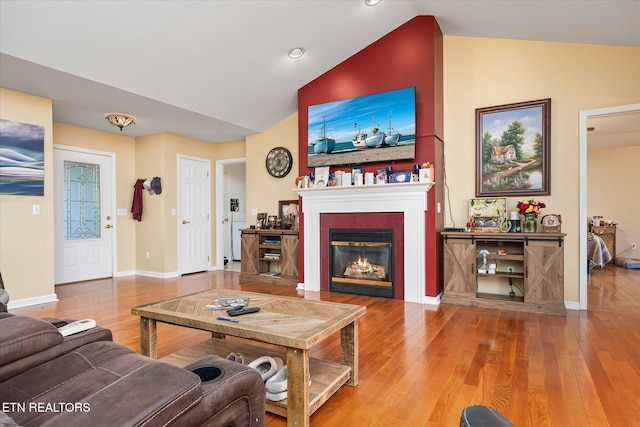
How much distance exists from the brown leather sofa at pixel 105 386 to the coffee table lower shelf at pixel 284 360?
0.72 metres

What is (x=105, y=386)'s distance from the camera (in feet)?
3.61

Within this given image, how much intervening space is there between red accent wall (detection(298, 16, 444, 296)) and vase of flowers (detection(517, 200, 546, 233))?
91 cm

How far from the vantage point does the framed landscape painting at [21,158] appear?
3.98 m

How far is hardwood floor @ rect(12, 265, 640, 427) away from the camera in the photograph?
1.83 m

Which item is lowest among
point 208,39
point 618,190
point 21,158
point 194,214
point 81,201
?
point 194,214

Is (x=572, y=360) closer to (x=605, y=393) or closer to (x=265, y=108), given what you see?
(x=605, y=393)

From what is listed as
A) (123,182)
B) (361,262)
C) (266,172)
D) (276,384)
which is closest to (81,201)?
(123,182)

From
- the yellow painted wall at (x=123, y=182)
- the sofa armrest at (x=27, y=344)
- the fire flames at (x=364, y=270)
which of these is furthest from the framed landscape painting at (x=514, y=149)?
the yellow painted wall at (x=123, y=182)

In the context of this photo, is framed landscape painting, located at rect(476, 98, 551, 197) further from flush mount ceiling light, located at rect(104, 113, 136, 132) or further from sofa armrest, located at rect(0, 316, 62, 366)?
flush mount ceiling light, located at rect(104, 113, 136, 132)

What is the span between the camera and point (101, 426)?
690mm

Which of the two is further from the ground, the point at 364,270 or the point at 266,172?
the point at 266,172

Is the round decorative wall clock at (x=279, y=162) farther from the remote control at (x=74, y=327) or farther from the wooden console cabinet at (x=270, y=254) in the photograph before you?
the remote control at (x=74, y=327)

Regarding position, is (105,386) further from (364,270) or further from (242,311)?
(364,270)

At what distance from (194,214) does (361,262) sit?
3.59m
